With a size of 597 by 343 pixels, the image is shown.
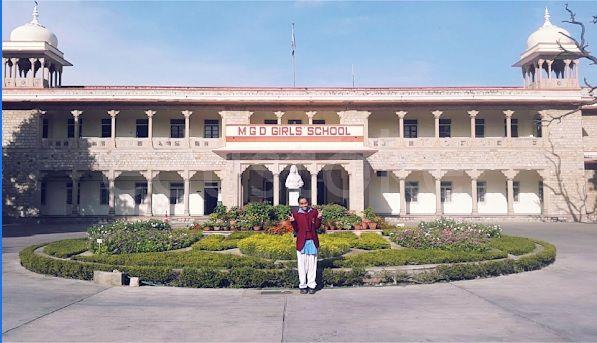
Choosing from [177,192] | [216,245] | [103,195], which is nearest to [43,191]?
[103,195]

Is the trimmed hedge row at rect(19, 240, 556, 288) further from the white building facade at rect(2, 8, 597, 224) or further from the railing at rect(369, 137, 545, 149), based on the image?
the railing at rect(369, 137, 545, 149)

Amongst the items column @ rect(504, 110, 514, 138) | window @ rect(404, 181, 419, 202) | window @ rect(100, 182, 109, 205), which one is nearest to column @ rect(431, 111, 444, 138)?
window @ rect(404, 181, 419, 202)

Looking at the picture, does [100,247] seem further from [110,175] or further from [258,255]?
[110,175]

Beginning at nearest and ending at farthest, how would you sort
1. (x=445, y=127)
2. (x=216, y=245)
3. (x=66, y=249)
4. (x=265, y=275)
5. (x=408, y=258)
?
(x=265, y=275)
(x=408, y=258)
(x=66, y=249)
(x=216, y=245)
(x=445, y=127)

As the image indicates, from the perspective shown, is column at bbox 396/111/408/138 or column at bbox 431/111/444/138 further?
column at bbox 396/111/408/138

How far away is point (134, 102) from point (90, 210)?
7888 millimetres

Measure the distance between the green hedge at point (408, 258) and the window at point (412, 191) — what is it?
18.3m

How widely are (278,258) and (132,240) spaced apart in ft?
15.5

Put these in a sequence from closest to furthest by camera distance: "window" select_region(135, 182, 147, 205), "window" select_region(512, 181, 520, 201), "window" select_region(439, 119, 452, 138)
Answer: "window" select_region(135, 182, 147, 205)
"window" select_region(512, 181, 520, 201)
"window" select_region(439, 119, 452, 138)

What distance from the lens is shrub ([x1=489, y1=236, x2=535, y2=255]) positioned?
41.5 ft

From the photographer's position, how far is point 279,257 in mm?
11523

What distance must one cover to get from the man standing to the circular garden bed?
593 mm

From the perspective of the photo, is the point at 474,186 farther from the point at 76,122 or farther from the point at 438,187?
the point at 76,122

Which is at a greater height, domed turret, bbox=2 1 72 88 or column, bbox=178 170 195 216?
domed turret, bbox=2 1 72 88
